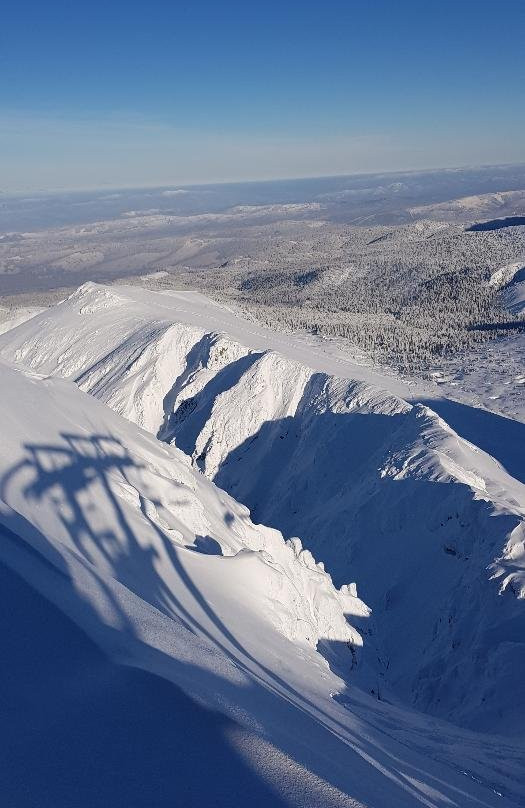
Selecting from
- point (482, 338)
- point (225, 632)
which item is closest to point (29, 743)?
point (225, 632)

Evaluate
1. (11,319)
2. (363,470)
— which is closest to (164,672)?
(363,470)

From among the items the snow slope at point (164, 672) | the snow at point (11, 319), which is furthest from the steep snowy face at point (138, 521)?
the snow at point (11, 319)

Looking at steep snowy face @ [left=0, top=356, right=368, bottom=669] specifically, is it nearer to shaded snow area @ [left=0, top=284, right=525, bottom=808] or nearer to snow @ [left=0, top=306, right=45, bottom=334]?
shaded snow area @ [left=0, top=284, right=525, bottom=808]

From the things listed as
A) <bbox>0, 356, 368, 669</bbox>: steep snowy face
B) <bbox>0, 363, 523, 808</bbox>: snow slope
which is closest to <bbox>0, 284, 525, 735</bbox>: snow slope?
<bbox>0, 356, 368, 669</bbox>: steep snowy face

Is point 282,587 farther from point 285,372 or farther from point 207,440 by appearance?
point 285,372

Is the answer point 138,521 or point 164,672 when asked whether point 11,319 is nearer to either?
point 138,521

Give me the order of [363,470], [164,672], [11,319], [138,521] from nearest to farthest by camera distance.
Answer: [164,672], [138,521], [363,470], [11,319]
